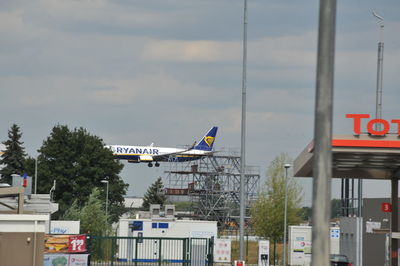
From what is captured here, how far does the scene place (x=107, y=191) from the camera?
10381 cm

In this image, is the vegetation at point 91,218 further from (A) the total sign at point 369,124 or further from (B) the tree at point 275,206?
(A) the total sign at point 369,124

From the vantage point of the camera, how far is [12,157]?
10812 centimetres

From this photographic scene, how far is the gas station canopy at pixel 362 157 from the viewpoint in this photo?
83.2 feet

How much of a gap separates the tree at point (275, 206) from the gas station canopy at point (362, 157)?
48369mm

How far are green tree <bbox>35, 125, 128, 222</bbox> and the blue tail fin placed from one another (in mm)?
30321

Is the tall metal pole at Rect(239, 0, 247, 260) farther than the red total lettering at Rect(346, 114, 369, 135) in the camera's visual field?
Yes

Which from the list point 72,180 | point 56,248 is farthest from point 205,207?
point 56,248

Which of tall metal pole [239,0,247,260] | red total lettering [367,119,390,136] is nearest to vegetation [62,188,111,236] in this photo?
tall metal pole [239,0,247,260]

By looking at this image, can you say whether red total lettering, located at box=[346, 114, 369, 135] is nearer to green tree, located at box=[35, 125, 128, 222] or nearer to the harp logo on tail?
green tree, located at box=[35, 125, 128, 222]

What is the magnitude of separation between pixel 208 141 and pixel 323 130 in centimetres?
13427

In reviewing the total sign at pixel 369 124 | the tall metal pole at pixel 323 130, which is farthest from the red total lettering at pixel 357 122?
the tall metal pole at pixel 323 130

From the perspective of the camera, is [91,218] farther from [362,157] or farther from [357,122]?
[357,122]

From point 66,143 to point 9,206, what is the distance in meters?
76.3

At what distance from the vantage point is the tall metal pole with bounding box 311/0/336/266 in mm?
10539
